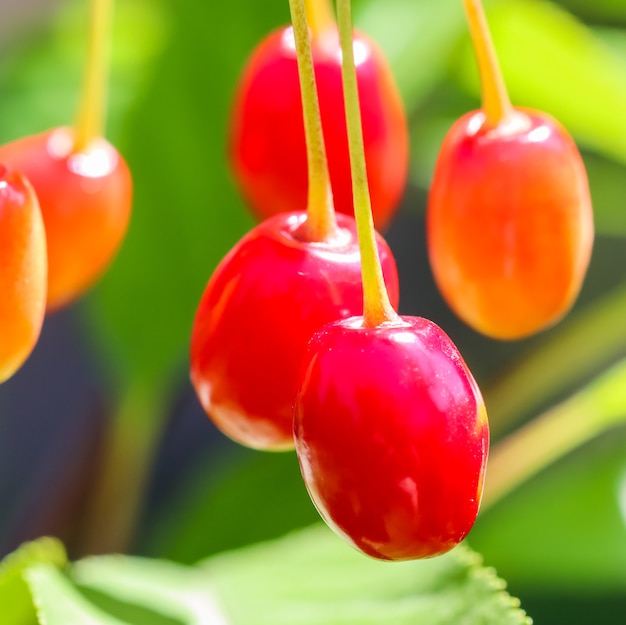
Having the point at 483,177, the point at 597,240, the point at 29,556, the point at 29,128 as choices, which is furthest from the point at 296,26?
the point at 597,240

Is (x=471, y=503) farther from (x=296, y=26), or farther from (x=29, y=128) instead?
(x=29, y=128)

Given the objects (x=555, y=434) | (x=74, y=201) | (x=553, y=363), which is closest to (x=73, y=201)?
(x=74, y=201)

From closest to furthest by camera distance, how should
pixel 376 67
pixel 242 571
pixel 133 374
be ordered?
1. pixel 376 67
2. pixel 242 571
3. pixel 133 374

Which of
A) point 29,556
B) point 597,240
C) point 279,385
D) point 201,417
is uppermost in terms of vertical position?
point 279,385

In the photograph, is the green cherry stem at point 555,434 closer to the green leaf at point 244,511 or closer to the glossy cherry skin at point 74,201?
the green leaf at point 244,511

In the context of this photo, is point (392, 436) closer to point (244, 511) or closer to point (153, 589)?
point (153, 589)

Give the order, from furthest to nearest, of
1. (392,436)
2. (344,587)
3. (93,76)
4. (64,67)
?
(64,67) → (344,587) → (93,76) → (392,436)
